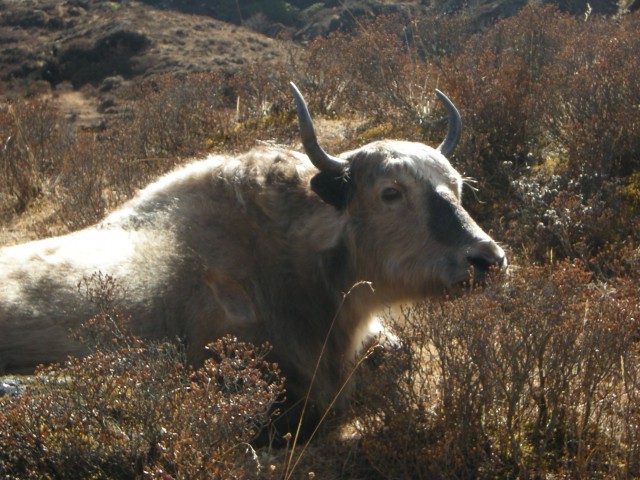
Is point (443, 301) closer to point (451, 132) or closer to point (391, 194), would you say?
point (391, 194)

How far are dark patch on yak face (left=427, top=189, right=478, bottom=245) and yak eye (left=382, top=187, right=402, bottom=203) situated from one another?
185mm

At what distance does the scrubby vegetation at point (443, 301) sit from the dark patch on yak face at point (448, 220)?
1.40ft

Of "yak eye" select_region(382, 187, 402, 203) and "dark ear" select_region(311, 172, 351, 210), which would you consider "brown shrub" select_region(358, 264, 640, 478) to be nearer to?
"yak eye" select_region(382, 187, 402, 203)

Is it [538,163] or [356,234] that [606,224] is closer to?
[538,163]

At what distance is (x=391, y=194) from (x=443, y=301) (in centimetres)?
76

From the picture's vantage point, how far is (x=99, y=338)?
364 centimetres

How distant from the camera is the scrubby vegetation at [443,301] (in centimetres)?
319

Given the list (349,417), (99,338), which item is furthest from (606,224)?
(99,338)

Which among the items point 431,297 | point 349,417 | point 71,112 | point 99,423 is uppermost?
point 431,297

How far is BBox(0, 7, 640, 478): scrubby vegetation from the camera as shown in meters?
3.19

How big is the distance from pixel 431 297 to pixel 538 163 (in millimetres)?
3421

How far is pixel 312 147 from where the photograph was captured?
461 cm

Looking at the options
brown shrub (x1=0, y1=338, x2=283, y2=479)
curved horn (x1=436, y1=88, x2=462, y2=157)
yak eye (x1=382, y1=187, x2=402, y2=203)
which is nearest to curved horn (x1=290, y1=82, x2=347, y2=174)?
yak eye (x1=382, y1=187, x2=402, y2=203)

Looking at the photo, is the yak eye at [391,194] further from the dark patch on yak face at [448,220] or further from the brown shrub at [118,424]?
the brown shrub at [118,424]
